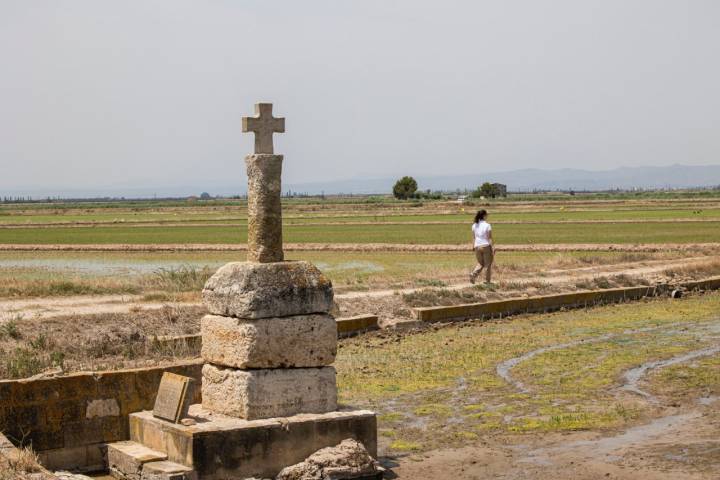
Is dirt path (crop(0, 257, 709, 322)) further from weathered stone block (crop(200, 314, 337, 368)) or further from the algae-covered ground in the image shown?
weathered stone block (crop(200, 314, 337, 368))

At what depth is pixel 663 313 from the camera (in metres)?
22.5

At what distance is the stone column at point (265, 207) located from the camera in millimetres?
10773

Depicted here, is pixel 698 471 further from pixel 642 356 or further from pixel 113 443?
pixel 642 356

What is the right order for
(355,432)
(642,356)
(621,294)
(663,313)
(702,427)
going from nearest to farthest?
(355,432)
(702,427)
(642,356)
(663,313)
(621,294)

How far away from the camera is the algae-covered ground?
12258 mm

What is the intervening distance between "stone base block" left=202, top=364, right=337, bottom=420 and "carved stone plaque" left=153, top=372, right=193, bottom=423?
1.26 feet

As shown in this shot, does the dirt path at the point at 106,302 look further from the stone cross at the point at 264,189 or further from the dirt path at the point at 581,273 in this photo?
the stone cross at the point at 264,189

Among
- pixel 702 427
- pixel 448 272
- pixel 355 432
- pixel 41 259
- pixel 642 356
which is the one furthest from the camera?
pixel 41 259

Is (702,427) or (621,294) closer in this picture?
(702,427)

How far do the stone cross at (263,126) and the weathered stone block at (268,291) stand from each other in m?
1.22

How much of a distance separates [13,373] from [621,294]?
16386 millimetres

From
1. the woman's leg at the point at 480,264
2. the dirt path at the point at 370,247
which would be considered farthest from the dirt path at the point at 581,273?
the dirt path at the point at 370,247

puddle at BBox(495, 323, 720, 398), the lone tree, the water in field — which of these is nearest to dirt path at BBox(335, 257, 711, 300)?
puddle at BBox(495, 323, 720, 398)

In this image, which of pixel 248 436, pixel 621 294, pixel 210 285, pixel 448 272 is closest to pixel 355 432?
pixel 248 436
